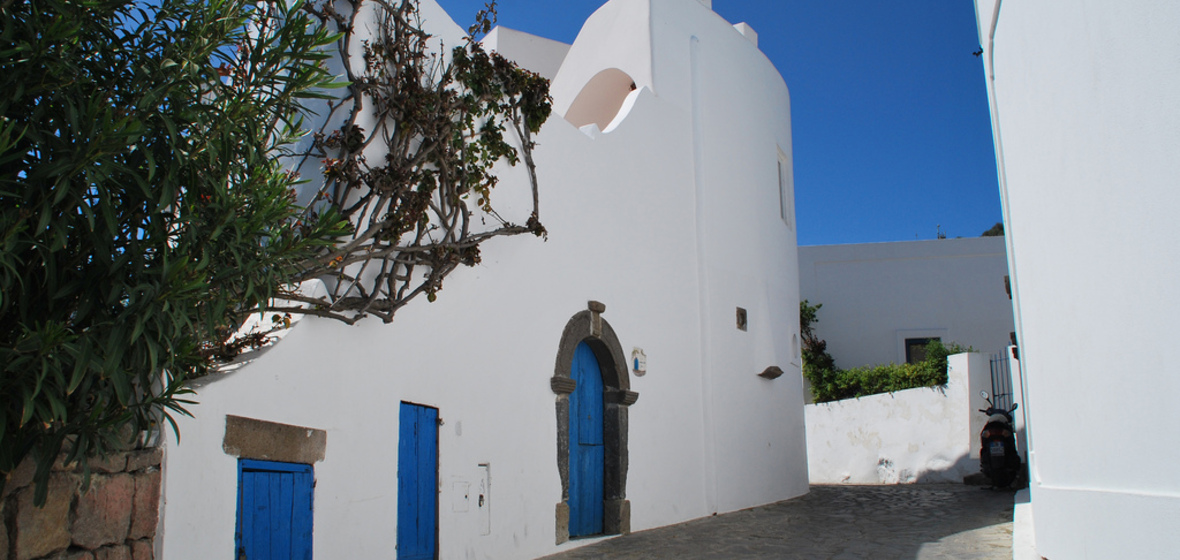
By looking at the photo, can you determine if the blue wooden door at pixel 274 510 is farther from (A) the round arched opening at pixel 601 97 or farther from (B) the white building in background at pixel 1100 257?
(A) the round arched opening at pixel 601 97

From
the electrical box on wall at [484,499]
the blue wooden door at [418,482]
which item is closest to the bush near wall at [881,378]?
the electrical box on wall at [484,499]

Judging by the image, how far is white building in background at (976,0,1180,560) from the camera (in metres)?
3.20

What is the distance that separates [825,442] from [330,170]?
12.9 m

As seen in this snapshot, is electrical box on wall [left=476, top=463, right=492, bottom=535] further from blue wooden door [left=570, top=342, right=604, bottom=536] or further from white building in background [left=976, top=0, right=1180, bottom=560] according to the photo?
white building in background [left=976, top=0, right=1180, bottom=560]

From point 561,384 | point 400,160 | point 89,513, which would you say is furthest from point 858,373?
point 89,513

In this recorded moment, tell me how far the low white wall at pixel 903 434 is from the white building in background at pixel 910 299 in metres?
4.86

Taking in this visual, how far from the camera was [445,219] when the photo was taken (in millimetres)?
6156

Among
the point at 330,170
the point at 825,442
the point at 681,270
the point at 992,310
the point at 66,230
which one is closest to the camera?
the point at 66,230

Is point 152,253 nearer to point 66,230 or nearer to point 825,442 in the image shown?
point 66,230

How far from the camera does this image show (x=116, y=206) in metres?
3.35

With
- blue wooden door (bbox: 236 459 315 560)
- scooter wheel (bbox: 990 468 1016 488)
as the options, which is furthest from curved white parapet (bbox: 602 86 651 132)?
scooter wheel (bbox: 990 468 1016 488)

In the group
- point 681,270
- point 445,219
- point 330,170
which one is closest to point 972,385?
point 681,270

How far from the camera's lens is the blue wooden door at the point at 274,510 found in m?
4.45

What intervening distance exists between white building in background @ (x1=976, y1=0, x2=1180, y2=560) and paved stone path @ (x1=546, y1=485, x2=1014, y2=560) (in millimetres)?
1326
